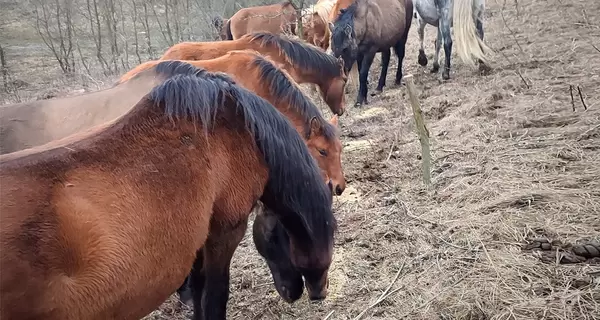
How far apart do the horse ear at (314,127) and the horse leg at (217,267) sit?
145 centimetres

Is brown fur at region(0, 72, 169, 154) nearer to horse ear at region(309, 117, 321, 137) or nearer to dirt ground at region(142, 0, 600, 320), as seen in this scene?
horse ear at region(309, 117, 321, 137)

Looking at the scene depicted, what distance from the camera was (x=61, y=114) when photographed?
404 cm

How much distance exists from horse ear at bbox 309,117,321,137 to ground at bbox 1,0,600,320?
949mm

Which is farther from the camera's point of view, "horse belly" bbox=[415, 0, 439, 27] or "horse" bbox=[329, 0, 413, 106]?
"horse belly" bbox=[415, 0, 439, 27]

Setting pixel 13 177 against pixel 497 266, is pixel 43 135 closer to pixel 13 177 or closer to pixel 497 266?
pixel 13 177

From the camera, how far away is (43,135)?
389 centimetres

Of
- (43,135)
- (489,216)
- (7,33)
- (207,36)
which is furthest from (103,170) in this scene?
(7,33)

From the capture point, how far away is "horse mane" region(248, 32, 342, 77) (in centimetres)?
630

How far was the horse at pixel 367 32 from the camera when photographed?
9.43m

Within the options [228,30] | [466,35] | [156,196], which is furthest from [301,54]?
[228,30]

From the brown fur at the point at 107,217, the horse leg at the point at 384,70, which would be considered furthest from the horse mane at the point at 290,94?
the horse leg at the point at 384,70

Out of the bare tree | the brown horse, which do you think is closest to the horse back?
the brown horse

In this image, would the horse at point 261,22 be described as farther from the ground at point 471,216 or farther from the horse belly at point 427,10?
the ground at point 471,216

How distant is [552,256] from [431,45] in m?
10.8
